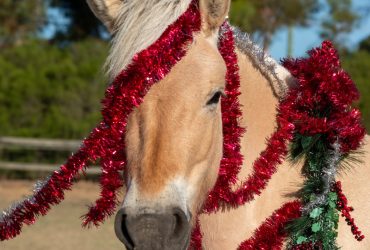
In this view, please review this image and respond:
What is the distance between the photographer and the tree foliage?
17.1 meters

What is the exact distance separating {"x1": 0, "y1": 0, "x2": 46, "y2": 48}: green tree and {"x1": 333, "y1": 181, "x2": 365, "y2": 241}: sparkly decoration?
20979 millimetres

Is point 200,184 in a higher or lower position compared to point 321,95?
lower

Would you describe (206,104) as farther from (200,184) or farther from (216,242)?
(216,242)

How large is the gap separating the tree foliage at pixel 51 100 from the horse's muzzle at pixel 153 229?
1411cm

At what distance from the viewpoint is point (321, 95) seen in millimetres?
3451

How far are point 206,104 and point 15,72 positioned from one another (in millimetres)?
15194

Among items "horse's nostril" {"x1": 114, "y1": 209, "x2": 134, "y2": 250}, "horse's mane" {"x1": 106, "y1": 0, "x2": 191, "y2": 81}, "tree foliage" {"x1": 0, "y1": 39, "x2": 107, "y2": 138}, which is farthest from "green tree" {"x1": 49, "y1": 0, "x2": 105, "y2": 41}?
"horse's nostril" {"x1": 114, "y1": 209, "x2": 134, "y2": 250}

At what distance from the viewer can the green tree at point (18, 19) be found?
23438 mm

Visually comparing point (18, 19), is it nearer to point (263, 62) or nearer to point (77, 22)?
point (77, 22)

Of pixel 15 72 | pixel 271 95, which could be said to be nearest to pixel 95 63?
pixel 15 72

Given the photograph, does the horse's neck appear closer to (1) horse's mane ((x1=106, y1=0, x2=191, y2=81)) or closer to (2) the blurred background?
(1) horse's mane ((x1=106, y1=0, x2=191, y2=81))

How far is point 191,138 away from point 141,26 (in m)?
0.55

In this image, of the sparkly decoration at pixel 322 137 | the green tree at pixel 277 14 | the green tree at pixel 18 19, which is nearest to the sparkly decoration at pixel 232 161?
the sparkly decoration at pixel 322 137

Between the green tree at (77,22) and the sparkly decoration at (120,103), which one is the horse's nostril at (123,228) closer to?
the sparkly decoration at (120,103)
